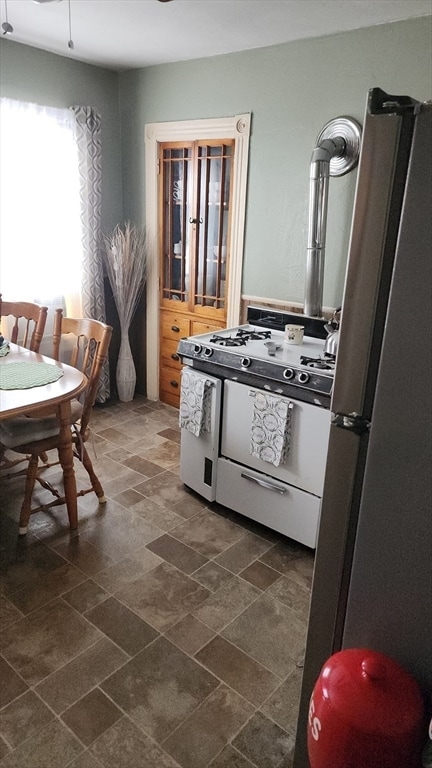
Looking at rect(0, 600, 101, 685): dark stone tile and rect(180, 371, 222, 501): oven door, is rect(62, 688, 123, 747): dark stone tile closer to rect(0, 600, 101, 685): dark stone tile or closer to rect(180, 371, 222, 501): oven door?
rect(0, 600, 101, 685): dark stone tile

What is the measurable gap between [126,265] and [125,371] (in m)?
0.87

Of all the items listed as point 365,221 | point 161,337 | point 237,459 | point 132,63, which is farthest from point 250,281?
point 365,221

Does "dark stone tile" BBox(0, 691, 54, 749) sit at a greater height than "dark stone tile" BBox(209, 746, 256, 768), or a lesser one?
greater

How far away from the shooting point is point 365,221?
0.97 metres

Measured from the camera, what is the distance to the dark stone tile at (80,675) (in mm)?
1685

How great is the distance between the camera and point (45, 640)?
1910mm

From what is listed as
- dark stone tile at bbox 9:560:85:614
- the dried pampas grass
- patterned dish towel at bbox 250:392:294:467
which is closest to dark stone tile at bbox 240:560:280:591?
patterned dish towel at bbox 250:392:294:467

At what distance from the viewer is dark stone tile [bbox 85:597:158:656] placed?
1.92 m

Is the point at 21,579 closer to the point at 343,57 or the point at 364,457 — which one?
the point at 364,457

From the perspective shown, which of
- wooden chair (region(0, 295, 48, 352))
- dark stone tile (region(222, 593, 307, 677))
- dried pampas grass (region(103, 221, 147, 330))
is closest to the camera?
dark stone tile (region(222, 593, 307, 677))

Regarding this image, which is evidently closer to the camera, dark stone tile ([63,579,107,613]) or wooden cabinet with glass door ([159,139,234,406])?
dark stone tile ([63,579,107,613])

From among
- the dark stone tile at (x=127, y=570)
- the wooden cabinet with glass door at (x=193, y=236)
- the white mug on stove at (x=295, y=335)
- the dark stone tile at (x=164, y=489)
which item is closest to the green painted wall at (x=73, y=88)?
the wooden cabinet with glass door at (x=193, y=236)

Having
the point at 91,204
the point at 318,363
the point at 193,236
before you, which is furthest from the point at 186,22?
the point at 318,363

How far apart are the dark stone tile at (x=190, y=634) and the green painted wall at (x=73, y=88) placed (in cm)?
312
